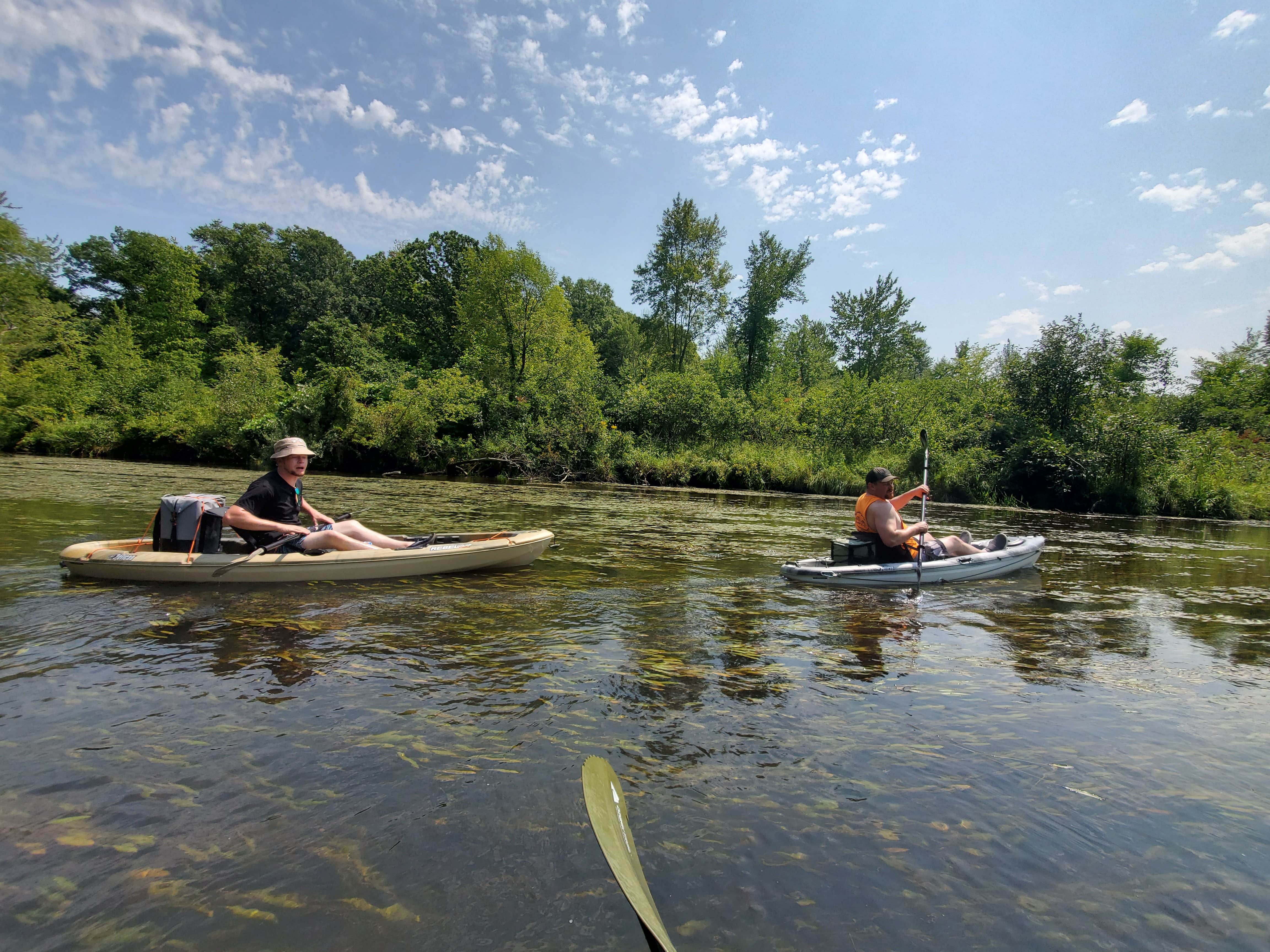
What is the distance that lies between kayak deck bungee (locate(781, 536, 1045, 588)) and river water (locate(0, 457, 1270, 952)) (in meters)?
0.58

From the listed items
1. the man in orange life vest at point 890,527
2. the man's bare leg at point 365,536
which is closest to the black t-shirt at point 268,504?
the man's bare leg at point 365,536

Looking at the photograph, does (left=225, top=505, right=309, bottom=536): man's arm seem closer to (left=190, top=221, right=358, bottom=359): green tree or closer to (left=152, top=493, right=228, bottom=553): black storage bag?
(left=152, top=493, right=228, bottom=553): black storage bag

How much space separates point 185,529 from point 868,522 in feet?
24.6

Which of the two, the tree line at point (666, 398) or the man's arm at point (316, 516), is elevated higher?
the tree line at point (666, 398)

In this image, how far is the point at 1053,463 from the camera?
19.9 m

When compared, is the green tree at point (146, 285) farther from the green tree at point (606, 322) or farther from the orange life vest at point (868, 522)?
Answer: the orange life vest at point (868, 522)

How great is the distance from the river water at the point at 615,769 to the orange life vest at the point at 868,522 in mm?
1040

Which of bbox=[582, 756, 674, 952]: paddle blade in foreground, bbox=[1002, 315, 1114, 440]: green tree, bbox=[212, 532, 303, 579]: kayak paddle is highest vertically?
bbox=[1002, 315, 1114, 440]: green tree

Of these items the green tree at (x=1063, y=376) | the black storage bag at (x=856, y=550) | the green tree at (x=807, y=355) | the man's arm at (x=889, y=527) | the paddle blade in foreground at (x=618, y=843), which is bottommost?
the paddle blade in foreground at (x=618, y=843)

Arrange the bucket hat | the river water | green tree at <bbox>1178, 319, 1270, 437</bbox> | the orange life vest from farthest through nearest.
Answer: green tree at <bbox>1178, 319, 1270, 437</bbox>, the orange life vest, the bucket hat, the river water

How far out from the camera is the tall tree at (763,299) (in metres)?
33.5

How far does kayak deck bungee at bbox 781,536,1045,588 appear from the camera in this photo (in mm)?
7094

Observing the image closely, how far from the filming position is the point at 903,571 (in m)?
7.26

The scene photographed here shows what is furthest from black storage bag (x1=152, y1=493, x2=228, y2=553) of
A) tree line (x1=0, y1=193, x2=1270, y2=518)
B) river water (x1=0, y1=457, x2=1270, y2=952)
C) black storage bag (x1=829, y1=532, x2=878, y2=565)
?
tree line (x1=0, y1=193, x2=1270, y2=518)
